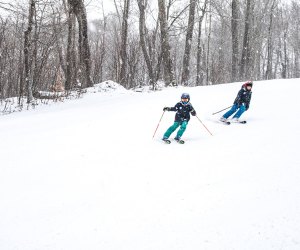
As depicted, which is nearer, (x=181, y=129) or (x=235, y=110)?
(x=181, y=129)

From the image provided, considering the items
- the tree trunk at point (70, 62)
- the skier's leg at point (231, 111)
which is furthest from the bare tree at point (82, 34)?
the skier's leg at point (231, 111)

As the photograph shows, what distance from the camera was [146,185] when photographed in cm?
473

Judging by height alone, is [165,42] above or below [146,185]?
above

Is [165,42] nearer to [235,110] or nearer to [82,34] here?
[82,34]

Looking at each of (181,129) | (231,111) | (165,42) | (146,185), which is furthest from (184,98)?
(165,42)

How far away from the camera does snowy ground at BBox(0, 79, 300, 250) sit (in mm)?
3484

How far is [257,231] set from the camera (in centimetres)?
346

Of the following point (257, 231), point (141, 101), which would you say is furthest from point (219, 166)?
point (141, 101)

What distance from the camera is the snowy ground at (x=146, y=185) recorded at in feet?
11.4

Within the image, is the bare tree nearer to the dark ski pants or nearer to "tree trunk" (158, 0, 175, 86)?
"tree trunk" (158, 0, 175, 86)

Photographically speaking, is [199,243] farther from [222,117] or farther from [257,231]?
[222,117]

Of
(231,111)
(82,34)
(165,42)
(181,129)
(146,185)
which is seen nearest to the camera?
(146,185)

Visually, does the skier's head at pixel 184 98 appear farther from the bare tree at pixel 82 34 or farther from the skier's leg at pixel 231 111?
the bare tree at pixel 82 34

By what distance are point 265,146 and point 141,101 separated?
5.02 m
